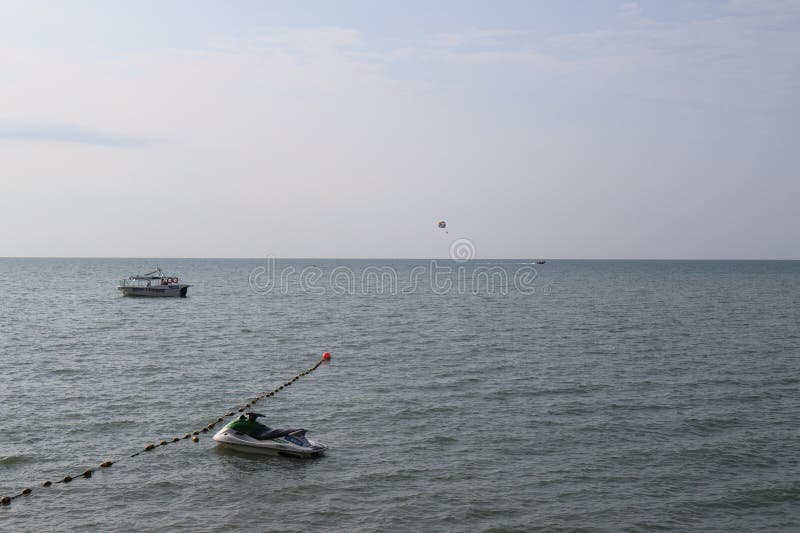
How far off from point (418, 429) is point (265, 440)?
Answer: 683 cm

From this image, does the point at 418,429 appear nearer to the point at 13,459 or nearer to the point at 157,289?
the point at 13,459

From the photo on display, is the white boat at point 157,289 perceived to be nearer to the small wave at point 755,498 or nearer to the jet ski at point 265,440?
the jet ski at point 265,440

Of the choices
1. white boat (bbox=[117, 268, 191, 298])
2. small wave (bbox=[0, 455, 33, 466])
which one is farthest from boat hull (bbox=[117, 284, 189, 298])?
small wave (bbox=[0, 455, 33, 466])

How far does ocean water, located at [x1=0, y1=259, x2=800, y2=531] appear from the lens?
21531mm

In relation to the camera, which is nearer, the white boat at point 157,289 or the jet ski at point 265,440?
the jet ski at point 265,440

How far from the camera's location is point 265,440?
27.1 metres

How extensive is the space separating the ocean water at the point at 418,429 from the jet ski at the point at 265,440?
469 millimetres

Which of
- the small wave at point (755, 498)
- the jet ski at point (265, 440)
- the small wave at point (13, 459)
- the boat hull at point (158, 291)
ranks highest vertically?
the boat hull at point (158, 291)

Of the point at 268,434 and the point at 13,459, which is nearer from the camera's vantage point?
the point at 13,459

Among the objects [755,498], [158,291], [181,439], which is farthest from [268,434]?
[158,291]

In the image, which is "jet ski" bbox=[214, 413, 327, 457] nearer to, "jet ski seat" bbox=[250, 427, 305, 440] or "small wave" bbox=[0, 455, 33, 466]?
"jet ski seat" bbox=[250, 427, 305, 440]

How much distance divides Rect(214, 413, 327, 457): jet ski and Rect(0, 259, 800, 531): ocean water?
18.5 inches

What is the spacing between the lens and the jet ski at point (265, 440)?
2653cm

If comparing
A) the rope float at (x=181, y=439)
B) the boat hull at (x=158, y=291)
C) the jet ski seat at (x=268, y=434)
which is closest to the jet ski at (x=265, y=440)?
the jet ski seat at (x=268, y=434)
